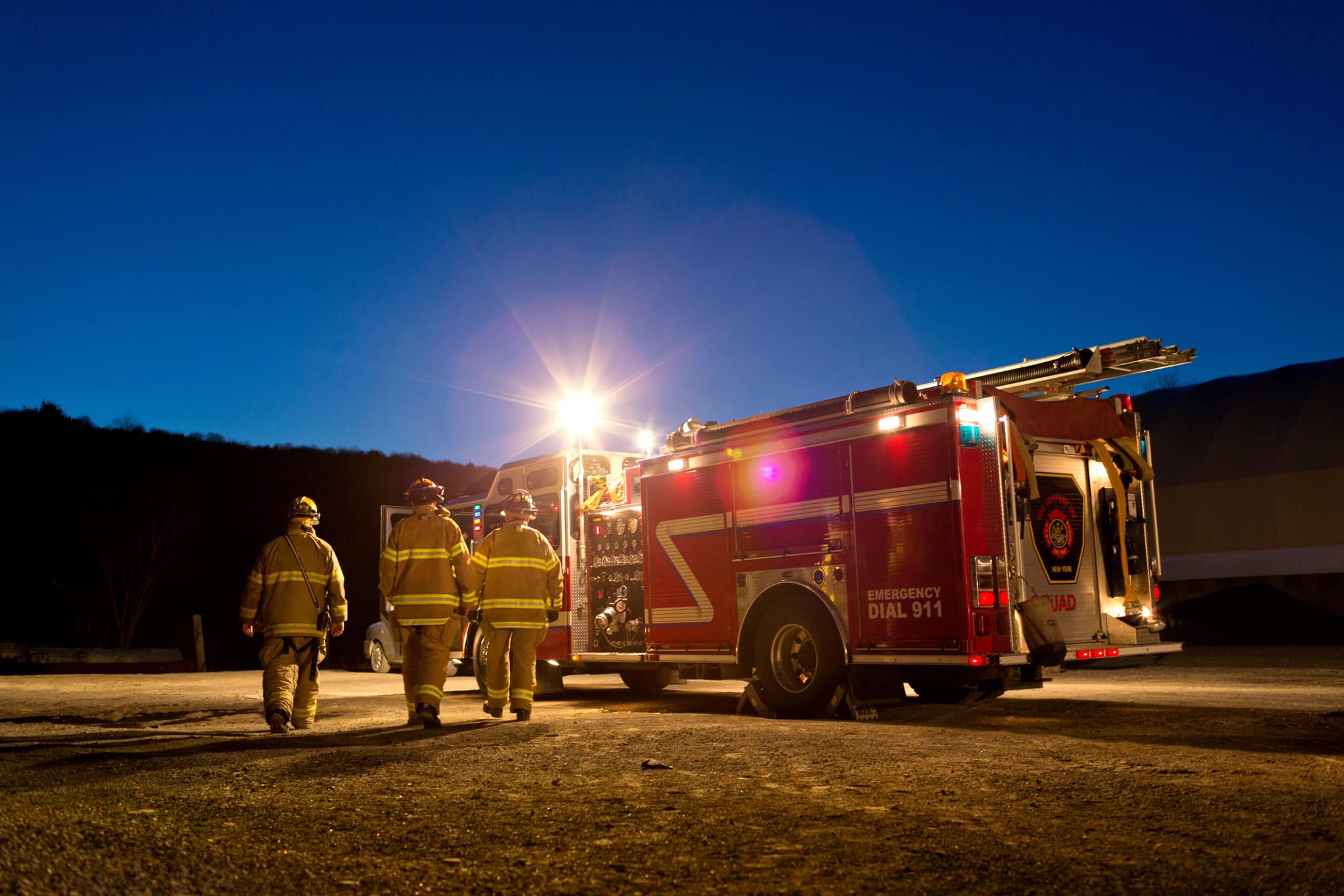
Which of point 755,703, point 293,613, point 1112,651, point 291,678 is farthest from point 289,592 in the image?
point 1112,651

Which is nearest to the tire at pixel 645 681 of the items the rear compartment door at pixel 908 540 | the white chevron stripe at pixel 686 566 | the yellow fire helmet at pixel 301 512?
the white chevron stripe at pixel 686 566

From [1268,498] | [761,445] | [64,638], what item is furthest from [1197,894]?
[64,638]

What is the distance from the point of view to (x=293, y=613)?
29.0 ft

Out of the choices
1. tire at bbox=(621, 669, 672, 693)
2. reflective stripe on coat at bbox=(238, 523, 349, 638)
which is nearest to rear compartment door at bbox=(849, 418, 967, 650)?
reflective stripe on coat at bbox=(238, 523, 349, 638)

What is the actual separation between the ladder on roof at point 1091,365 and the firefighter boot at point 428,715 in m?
4.59

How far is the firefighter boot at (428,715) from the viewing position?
870 centimetres

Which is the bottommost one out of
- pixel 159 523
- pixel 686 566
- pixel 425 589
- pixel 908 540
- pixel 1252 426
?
pixel 425 589

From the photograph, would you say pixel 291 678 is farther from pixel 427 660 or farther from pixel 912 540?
pixel 912 540

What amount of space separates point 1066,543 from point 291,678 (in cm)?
611

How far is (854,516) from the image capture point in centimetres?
910

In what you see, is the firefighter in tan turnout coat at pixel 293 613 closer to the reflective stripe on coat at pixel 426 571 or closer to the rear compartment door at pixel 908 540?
the reflective stripe on coat at pixel 426 571

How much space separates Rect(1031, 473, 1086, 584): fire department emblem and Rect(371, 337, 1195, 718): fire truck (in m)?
0.02

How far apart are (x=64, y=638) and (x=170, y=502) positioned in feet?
16.1

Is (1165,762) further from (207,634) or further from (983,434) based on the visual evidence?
(207,634)
